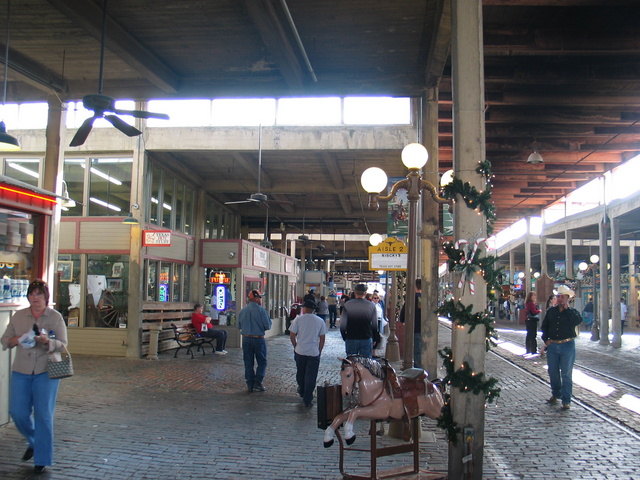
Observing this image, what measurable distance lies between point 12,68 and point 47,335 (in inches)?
257

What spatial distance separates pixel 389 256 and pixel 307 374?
3375mm

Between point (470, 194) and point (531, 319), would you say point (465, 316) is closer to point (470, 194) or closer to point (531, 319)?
point (470, 194)

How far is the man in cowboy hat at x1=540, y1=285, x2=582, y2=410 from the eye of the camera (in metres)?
9.07

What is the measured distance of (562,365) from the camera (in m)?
9.16

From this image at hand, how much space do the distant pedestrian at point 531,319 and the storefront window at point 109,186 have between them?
11.1 meters

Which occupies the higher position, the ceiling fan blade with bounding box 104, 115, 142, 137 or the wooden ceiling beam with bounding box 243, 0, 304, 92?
the wooden ceiling beam with bounding box 243, 0, 304, 92

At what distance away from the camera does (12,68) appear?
10.3 metres

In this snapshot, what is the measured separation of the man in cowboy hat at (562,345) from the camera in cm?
907

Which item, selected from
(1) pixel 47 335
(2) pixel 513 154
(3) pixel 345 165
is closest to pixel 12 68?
(1) pixel 47 335

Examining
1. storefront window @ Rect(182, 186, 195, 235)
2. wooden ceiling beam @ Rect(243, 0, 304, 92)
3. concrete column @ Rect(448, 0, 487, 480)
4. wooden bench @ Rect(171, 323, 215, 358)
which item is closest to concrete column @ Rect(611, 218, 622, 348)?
wooden bench @ Rect(171, 323, 215, 358)

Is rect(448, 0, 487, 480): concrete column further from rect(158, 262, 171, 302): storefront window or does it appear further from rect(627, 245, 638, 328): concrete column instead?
rect(627, 245, 638, 328): concrete column

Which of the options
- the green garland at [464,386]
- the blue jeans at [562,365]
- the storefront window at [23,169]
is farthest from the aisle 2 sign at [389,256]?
the storefront window at [23,169]

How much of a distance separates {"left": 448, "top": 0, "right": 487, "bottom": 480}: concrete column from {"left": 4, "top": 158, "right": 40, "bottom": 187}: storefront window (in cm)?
1399

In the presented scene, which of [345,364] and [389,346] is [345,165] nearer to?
[389,346]
